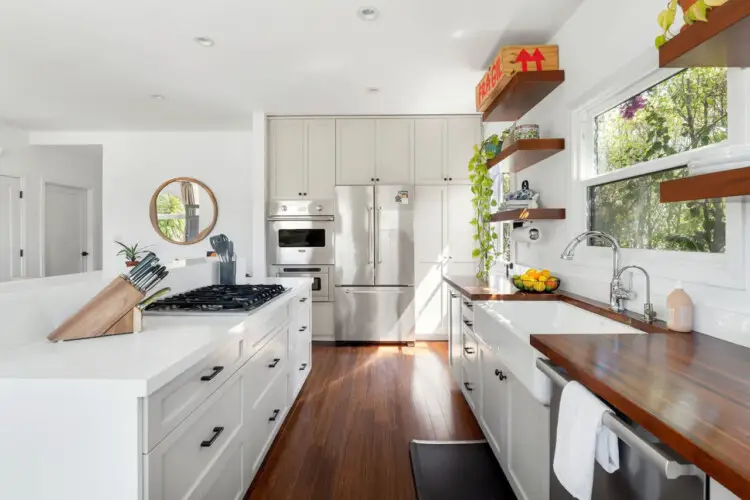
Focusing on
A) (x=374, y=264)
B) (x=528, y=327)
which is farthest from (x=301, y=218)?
(x=528, y=327)

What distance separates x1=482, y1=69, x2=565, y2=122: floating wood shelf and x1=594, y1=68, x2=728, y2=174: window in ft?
1.34

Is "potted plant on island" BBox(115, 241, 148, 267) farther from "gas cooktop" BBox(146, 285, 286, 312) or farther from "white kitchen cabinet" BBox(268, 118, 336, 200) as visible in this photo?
"gas cooktop" BBox(146, 285, 286, 312)

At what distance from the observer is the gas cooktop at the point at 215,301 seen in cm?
177

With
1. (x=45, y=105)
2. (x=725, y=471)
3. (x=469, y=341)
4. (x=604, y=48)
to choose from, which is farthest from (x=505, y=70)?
(x=45, y=105)

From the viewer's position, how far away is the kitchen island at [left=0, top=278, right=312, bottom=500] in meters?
0.94

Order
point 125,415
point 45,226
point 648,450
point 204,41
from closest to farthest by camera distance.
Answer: point 648,450, point 125,415, point 204,41, point 45,226

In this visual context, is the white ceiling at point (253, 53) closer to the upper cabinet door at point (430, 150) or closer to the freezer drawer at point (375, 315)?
the upper cabinet door at point (430, 150)

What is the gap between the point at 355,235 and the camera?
4375 millimetres

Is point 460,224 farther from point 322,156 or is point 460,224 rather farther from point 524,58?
point 524,58

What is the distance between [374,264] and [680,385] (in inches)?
142

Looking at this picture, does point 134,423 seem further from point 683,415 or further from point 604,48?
point 604,48

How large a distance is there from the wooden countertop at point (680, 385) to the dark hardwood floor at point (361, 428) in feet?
3.98

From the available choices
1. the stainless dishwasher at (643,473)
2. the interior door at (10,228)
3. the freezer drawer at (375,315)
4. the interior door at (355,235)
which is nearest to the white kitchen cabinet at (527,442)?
the stainless dishwasher at (643,473)

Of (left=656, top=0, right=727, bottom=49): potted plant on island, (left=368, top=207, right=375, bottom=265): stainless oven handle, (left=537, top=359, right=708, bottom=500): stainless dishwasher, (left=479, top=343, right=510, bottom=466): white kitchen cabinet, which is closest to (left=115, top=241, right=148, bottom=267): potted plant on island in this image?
(left=368, top=207, right=375, bottom=265): stainless oven handle
